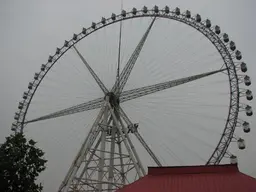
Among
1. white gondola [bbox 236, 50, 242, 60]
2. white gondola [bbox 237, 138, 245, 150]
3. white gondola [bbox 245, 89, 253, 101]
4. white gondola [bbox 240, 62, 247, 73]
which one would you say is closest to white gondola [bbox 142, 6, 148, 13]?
white gondola [bbox 236, 50, 242, 60]

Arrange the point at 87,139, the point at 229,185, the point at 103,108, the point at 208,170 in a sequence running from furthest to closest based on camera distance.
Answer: the point at 103,108
the point at 87,139
the point at 208,170
the point at 229,185

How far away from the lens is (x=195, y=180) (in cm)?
2186

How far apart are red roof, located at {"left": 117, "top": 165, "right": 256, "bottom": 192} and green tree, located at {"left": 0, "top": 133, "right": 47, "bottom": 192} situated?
9.04 m

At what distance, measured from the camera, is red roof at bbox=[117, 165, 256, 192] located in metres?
20.6

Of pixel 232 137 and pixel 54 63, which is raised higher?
pixel 54 63

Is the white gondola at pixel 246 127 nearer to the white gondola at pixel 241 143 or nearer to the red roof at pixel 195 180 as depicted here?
the white gondola at pixel 241 143

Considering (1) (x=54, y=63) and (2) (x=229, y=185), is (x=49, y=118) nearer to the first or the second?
(1) (x=54, y=63)

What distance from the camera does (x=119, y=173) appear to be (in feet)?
105

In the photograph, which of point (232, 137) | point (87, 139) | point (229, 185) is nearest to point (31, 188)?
point (87, 139)

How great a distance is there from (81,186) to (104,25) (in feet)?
58.8

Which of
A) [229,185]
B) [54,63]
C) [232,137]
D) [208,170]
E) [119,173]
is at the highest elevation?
[54,63]

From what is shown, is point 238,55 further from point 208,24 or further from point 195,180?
point 195,180

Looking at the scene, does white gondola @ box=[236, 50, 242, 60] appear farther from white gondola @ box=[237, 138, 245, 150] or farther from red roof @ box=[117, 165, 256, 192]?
red roof @ box=[117, 165, 256, 192]

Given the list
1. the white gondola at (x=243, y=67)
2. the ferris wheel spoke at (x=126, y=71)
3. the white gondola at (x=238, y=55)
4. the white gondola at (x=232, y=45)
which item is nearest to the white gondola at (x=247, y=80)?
the white gondola at (x=243, y=67)
